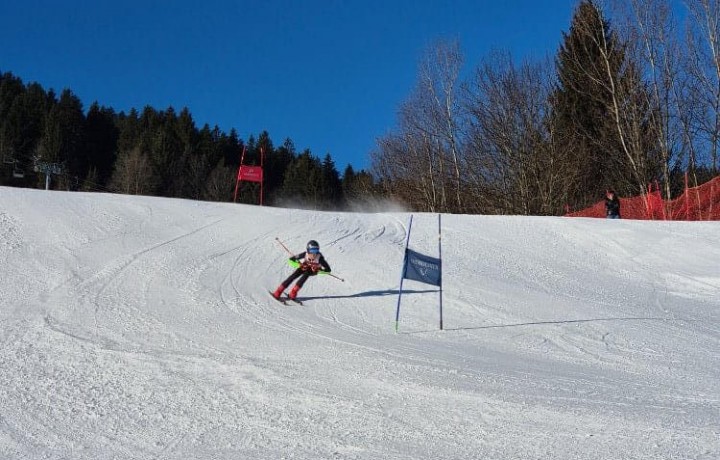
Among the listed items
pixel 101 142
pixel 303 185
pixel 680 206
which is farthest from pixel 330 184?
pixel 680 206

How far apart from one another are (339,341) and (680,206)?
2070 centimetres

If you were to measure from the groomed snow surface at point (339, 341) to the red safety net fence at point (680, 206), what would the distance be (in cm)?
579

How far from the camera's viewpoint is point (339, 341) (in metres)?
8.66

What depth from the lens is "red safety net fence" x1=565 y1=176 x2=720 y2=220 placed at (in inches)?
910

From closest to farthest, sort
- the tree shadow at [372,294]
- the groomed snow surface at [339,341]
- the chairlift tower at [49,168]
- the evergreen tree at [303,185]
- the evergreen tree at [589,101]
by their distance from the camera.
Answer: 1. the groomed snow surface at [339,341]
2. the tree shadow at [372,294]
3. the evergreen tree at [589,101]
4. the chairlift tower at [49,168]
5. the evergreen tree at [303,185]

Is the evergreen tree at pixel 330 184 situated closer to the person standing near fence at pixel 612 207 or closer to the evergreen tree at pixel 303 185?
the evergreen tree at pixel 303 185

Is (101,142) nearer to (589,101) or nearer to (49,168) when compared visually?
(49,168)

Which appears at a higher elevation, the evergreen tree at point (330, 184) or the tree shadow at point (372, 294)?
the evergreen tree at point (330, 184)

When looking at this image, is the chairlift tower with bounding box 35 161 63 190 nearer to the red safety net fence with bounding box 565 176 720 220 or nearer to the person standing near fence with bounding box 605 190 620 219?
the red safety net fence with bounding box 565 176 720 220

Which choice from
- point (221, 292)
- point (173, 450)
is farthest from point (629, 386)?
point (221, 292)

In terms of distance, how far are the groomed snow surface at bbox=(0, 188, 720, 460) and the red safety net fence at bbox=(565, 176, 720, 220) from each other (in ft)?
19.0

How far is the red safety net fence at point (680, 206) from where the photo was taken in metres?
23.1

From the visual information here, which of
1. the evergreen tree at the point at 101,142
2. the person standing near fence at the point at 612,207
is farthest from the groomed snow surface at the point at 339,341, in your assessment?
the evergreen tree at the point at 101,142

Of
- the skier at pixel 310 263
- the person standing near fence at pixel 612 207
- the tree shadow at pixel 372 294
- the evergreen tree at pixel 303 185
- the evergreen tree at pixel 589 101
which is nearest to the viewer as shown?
the skier at pixel 310 263
